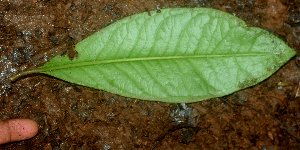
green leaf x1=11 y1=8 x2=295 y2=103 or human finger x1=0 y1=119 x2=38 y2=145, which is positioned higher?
green leaf x1=11 y1=8 x2=295 y2=103

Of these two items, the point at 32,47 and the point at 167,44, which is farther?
the point at 32,47

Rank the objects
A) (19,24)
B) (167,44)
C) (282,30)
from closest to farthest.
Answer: (167,44) → (19,24) → (282,30)

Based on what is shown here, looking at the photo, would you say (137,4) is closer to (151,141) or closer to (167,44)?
(167,44)

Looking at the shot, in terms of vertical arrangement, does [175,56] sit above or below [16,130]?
above

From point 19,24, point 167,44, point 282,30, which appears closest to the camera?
point 167,44

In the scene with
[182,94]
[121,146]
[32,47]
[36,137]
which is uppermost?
[32,47]

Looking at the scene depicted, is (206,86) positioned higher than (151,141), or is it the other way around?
(206,86)

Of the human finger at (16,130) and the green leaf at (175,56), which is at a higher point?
the green leaf at (175,56)

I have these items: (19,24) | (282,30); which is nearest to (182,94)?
(282,30)
